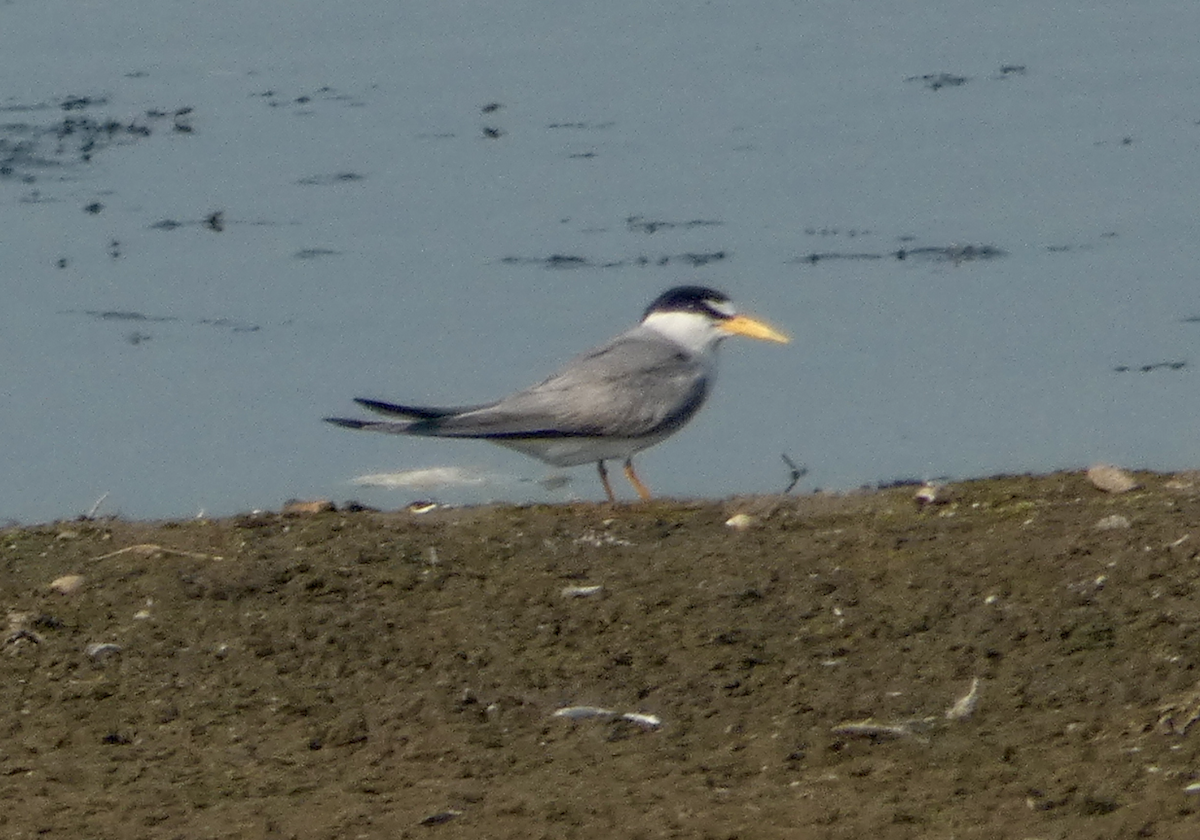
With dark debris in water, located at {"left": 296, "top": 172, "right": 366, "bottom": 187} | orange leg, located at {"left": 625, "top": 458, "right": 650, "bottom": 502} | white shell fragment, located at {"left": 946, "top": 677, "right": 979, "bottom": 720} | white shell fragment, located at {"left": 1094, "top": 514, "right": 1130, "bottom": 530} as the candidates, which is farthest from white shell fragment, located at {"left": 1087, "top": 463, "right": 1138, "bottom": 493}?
dark debris in water, located at {"left": 296, "top": 172, "right": 366, "bottom": 187}

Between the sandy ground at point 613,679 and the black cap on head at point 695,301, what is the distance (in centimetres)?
228

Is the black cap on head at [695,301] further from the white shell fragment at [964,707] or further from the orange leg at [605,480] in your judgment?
the white shell fragment at [964,707]

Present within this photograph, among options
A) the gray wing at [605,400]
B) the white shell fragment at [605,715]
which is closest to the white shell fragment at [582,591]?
the white shell fragment at [605,715]

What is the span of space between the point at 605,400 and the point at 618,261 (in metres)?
2.45

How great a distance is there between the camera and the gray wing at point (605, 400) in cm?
778

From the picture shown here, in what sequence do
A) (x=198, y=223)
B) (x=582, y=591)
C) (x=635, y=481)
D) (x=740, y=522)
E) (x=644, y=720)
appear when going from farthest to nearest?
(x=198, y=223) < (x=635, y=481) < (x=740, y=522) < (x=582, y=591) < (x=644, y=720)

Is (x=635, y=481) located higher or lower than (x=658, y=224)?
lower

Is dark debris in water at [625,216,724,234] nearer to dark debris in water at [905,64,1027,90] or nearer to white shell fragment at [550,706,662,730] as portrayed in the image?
dark debris in water at [905,64,1027,90]

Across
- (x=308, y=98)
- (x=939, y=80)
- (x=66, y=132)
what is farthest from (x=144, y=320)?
(x=939, y=80)

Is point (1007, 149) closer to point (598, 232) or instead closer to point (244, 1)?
point (598, 232)

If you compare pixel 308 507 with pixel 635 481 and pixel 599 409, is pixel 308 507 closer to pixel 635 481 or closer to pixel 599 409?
pixel 599 409

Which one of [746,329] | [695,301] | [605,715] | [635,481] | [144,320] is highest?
[605,715]

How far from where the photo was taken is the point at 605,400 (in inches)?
314

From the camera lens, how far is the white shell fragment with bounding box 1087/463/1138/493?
6891 millimetres
